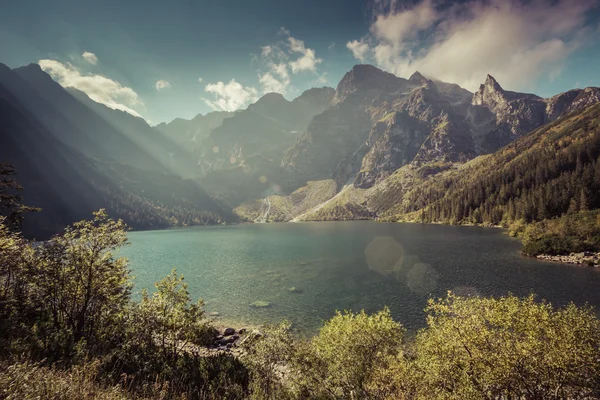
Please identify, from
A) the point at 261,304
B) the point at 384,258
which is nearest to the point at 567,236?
the point at 384,258

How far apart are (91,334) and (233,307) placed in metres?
41.7

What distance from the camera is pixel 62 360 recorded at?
17156 mm

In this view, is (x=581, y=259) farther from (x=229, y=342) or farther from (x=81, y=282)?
(x=81, y=282)

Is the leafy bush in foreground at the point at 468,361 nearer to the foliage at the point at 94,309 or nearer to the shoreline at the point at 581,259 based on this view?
the foliage at the point at 94,309

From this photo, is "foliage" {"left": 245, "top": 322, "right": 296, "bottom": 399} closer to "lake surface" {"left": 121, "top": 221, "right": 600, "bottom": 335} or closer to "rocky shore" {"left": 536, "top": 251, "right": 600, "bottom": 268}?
"lake surface" {"left": 121, "top": 221, "right": 600, "bottom": 335}

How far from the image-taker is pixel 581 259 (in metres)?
79.1

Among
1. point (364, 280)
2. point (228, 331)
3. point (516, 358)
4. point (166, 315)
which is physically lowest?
point (228, 331)

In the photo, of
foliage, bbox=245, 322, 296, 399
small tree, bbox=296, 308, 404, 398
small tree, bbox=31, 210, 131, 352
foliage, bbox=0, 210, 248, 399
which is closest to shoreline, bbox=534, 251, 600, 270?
small tree, bbox=296, 308, 404, 398

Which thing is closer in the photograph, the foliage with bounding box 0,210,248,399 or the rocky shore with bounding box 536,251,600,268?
the foliage with bounding box 0,210,248,399

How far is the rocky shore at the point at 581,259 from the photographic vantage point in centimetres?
7669

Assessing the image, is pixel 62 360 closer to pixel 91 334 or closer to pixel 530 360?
pixel 91 334

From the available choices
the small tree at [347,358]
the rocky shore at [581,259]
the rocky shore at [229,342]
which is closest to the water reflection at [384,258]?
the rocky shore at [581,259]

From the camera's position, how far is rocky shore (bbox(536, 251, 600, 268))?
76.7 metres

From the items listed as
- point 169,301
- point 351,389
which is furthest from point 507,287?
point 169,301
